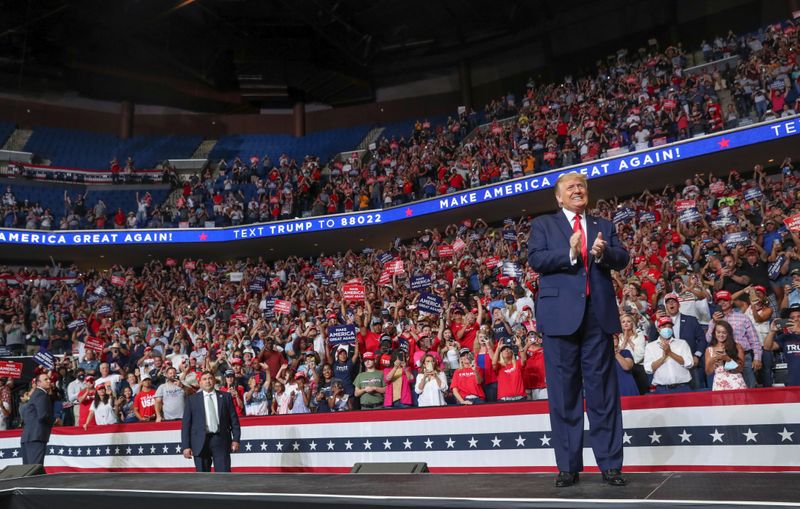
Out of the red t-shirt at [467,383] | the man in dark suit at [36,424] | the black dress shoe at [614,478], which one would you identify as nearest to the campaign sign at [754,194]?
the red t-shirt at [467,383]

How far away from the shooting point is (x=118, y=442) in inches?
425

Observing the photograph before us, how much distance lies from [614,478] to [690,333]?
5.07 metres

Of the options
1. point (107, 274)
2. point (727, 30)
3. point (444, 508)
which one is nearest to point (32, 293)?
point (107, 274)

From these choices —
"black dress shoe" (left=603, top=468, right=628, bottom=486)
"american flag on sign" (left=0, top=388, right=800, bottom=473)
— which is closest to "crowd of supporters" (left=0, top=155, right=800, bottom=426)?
"american flag on sign" (left=0, top=388, right=800, bottom=473)

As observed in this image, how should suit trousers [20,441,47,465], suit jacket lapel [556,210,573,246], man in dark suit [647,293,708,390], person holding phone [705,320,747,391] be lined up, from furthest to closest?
suit trousers [20,441,47,465]
man in dark suit [647,293,708,390]
person holding phone [705,320,747,391]
suit jacket lapel [556,210,573,246]

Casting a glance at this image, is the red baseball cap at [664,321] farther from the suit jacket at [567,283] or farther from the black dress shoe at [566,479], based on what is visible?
the black dress shoe at [566,479]

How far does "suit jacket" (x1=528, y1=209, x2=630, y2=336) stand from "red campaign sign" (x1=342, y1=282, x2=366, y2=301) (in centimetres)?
934

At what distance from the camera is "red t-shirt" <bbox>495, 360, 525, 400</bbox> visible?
8.19 meters

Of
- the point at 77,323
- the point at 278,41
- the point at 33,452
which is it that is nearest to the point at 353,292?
the point at 33,452

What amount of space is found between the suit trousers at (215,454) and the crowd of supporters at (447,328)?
1963 millimetres

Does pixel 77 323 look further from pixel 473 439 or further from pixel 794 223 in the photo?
pixel 794 223

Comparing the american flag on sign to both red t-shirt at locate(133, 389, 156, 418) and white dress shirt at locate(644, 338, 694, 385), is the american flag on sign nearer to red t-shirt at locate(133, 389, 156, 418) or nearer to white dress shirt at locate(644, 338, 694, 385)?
red t-shirt at locate(133, 389, 156, 418)

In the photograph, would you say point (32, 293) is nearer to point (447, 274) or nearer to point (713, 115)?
point (447, 274)

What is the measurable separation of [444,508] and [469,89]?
27992 mm
